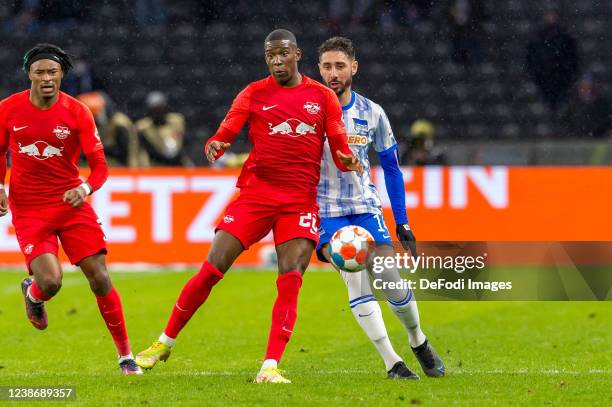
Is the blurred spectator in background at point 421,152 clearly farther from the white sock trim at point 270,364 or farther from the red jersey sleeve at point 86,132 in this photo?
the white sock trim at point 270,364

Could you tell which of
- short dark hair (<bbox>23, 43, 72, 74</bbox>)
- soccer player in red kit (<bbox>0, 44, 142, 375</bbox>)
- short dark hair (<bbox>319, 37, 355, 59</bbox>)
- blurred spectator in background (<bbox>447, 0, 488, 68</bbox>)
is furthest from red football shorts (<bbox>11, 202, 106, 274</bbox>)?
blurred spectator in background (<bbox>447, 0, 488, 68</bbox>)

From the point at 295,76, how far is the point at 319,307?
487cm

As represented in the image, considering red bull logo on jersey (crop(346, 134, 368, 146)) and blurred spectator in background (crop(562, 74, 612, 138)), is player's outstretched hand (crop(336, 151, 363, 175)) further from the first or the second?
blurred spectator in background (crop(562, 74, 612, 138))

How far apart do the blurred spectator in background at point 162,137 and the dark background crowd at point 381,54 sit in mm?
2242

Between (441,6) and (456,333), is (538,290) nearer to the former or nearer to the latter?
(456,333)

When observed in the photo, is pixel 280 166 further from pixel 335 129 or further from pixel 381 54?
pixel 381 54

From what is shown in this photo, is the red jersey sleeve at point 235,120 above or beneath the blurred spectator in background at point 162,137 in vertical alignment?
above

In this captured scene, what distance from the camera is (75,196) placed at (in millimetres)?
7473

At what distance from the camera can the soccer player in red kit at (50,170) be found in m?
7.66

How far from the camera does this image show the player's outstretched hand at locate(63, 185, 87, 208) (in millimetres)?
7459

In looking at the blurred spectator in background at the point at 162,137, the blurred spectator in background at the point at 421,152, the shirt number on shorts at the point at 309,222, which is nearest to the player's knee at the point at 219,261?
the shirt number on shorts at the point at 309,222

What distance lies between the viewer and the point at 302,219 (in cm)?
748

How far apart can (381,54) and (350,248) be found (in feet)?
47.6

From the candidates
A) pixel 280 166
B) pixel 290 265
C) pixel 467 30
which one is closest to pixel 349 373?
pixel 290 265
